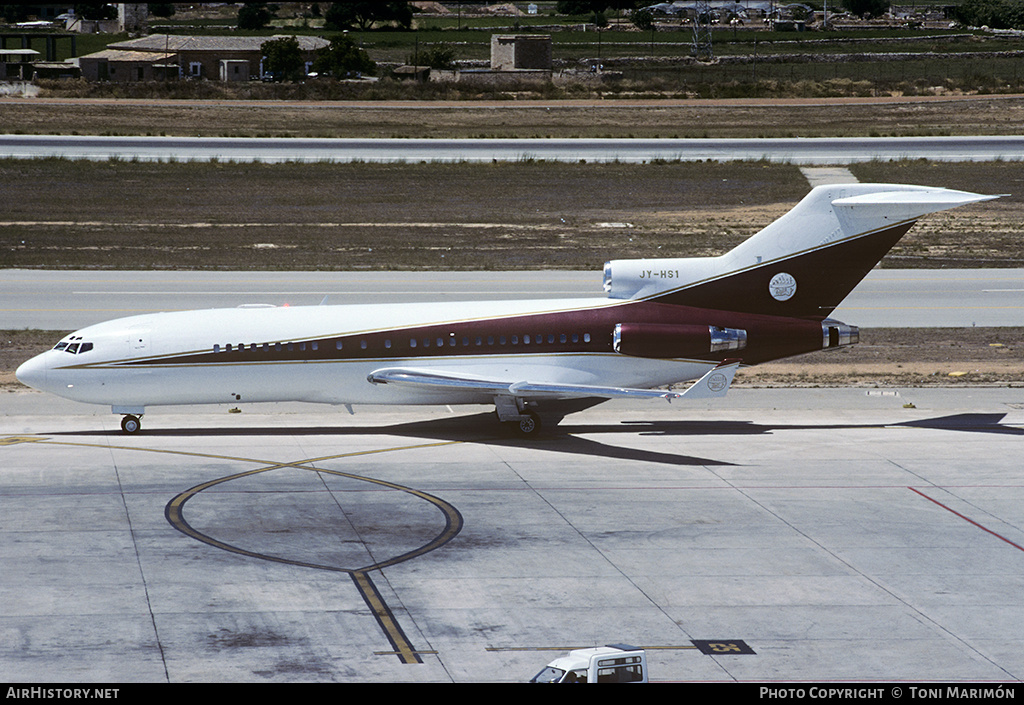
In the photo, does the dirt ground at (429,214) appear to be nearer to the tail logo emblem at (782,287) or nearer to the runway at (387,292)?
the runway at (387,292)

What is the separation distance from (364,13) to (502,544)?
152 metres

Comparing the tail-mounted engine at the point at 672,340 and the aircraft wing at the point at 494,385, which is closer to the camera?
the aircraft wing at the point at 494,385

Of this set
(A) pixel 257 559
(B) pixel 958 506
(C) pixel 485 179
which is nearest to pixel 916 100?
(C) pixel 485 179

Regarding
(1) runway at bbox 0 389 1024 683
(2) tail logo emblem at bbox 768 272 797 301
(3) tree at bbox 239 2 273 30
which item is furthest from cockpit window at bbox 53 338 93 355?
(3) tree at bbox 239 2 273 30

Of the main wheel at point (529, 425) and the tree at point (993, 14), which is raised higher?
the tree at point (993, 14)

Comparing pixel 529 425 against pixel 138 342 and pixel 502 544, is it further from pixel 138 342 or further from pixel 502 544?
pixel 138 342

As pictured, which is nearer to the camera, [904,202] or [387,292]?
[904,202]

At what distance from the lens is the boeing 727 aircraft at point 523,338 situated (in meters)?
31.1

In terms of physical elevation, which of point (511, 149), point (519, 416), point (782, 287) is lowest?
point (519, 416)

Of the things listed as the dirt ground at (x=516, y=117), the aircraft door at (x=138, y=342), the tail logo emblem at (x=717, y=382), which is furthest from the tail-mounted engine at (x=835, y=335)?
the dirt ground at (x=516, y=117)

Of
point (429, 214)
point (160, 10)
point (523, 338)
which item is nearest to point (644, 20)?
point (160, 10)

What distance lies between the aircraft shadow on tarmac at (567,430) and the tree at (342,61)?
90.4 metres

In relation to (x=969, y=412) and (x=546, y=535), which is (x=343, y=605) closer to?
(x=546, y=535)

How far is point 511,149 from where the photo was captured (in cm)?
8338
